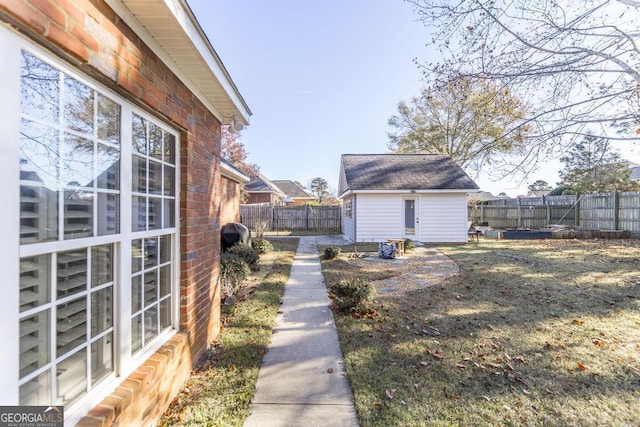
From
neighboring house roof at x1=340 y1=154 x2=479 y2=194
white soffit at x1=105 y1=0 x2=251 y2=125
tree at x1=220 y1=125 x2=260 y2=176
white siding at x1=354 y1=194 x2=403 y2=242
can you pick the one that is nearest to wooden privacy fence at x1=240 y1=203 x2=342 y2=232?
neighboring house roof at x1=340 y1=154 x2=479 y2=194

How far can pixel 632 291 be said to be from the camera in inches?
229

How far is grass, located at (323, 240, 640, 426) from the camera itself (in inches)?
98.1

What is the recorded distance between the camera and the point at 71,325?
63.6 inches

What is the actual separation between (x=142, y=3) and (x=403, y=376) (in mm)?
4013

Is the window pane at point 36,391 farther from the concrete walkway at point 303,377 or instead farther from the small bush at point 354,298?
the small bush at point 354,298

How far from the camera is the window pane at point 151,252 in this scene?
2356mm

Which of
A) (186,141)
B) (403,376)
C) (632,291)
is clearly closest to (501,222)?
(632,291)

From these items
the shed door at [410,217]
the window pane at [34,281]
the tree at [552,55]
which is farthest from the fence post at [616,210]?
the window pane at [34,281]

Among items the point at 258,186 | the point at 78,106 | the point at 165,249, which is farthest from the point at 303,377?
the point at 258,186

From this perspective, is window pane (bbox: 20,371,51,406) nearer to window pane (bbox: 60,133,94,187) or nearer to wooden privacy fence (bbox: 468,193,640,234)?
window pane (bbox: 60,133,94,187)

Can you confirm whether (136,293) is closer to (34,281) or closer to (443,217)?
(34,281)

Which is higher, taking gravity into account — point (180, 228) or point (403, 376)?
point (180, 228)

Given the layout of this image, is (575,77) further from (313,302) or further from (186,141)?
(186,141)

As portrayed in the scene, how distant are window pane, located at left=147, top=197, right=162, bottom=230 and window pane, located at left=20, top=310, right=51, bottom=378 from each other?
1.06 m
